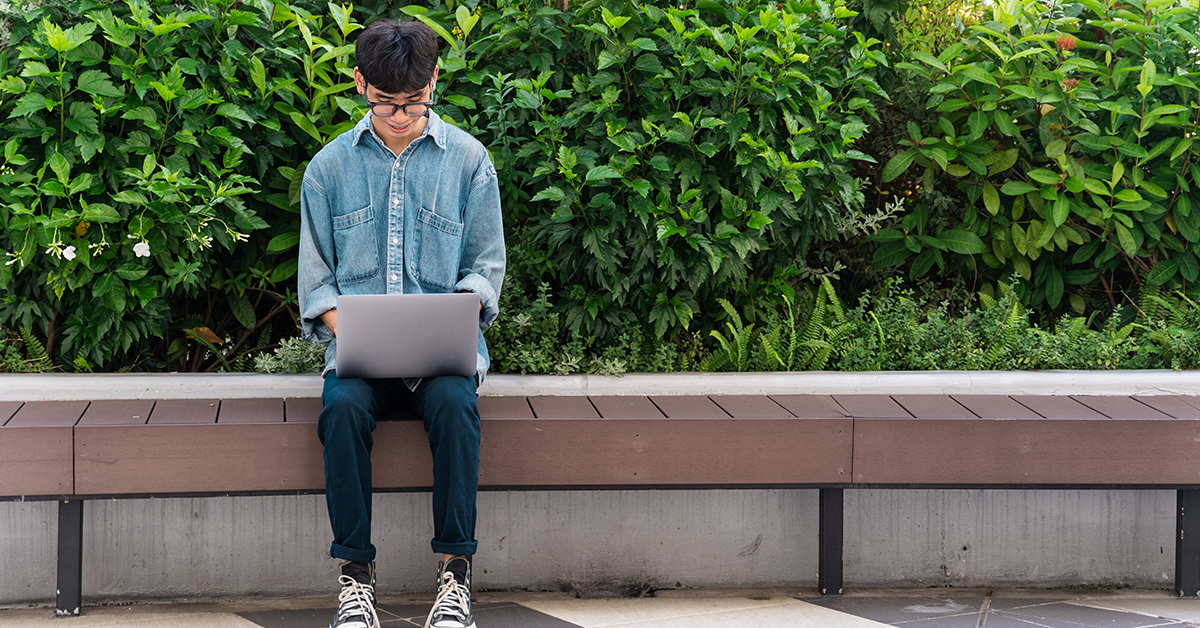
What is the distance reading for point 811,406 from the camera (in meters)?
2.56

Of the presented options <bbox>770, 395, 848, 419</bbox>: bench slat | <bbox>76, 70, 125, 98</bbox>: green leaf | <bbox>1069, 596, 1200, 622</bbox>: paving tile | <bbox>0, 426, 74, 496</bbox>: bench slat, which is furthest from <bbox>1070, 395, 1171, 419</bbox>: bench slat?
<bbox>76, 70, 125, 98</bbox>: green leaf

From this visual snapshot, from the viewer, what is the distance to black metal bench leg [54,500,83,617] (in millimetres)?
2307

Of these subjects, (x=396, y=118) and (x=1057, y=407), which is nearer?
(x=396, y=118)

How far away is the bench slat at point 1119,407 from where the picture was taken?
2.50 m

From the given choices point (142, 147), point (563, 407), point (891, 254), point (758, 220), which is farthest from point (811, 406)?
point (142, 147)

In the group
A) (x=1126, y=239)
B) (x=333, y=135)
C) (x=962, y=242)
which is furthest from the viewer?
(x=962, y=242)

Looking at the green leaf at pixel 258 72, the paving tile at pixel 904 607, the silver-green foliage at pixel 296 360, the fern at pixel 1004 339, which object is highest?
the green leaf at pixel 258 72

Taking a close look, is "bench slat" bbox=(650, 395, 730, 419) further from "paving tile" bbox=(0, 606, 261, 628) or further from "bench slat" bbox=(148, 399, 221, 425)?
"bench slat" bbox=(148, 399, 221, 425)

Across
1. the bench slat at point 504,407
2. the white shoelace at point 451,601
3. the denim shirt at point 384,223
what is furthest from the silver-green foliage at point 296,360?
the white shoelace at point 451,601

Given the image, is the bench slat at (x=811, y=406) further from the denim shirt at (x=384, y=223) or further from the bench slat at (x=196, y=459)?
the bench slat at (x=196, y=459)

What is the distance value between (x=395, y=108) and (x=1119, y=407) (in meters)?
2.16

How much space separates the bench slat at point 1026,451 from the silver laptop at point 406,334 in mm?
1073

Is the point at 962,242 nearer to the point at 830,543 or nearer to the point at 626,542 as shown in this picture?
the point at 830,543

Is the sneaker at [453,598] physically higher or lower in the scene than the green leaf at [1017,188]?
lower
